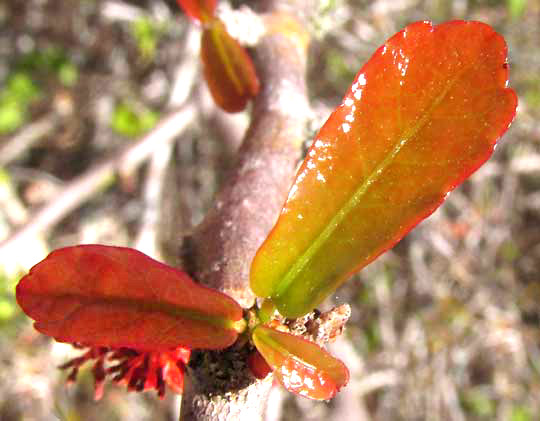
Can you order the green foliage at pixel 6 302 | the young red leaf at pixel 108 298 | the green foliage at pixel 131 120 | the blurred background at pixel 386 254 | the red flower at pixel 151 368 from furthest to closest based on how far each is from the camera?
1. the green foliage at pixel 131 120
2. the blurred background at pixel 386 254
3. the green foliage at pixel 6 302
4. the red flower at pixel 151 368
5. the young red leaf at pixel 108 298

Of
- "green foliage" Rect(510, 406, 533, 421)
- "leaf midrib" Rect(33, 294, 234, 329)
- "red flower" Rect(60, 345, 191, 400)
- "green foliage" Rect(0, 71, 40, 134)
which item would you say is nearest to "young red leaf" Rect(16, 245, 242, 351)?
"leaf midrib" Rect(33, 294, 234, 329)

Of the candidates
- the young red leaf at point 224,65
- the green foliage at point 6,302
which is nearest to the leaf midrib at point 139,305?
the young red leaf at point 224,65

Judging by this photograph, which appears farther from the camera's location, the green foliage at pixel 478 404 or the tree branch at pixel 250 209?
the green foliage at pixel 478 404

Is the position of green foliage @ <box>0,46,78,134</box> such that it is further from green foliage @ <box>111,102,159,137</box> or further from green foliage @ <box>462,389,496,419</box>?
green foliage @ <box>462,389,496,419</box>

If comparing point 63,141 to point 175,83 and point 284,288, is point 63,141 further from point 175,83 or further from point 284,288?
point 284,288

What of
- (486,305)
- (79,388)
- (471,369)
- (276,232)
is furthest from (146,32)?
(276,232)

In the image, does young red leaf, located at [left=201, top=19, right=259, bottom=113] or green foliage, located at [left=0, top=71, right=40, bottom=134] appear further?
green foliage, located at [left=0, top=71, right=40, bottom=134]

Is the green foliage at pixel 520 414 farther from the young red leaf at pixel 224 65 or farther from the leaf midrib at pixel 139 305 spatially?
the leaf midrib at pixel 139 305

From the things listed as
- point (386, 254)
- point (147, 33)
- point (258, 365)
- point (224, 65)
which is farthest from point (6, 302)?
point (258, 365)
